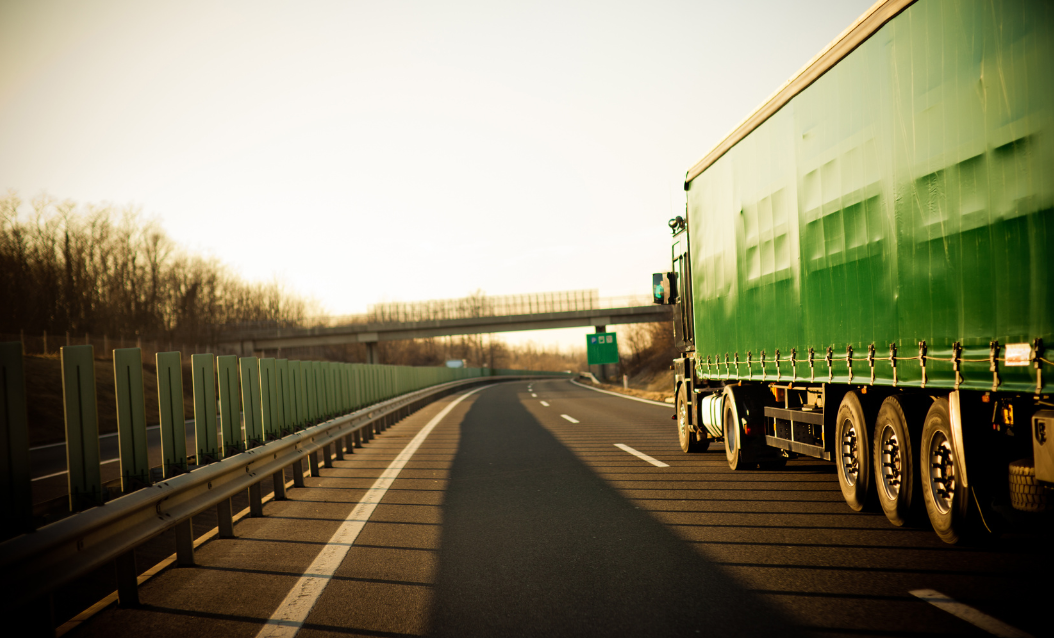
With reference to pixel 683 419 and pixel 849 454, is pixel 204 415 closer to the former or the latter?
pixel 849 454

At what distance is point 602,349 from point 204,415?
4187 cm

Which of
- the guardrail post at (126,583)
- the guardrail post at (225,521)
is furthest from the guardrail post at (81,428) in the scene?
the guardrail post at (225,521)

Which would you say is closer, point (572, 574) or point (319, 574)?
point (572, 574)

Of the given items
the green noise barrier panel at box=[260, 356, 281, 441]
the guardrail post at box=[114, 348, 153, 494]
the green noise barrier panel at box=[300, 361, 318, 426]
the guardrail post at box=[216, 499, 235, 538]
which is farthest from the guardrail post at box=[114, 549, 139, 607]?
the green noise barrier panel at box=[300, 361, 318, 426]

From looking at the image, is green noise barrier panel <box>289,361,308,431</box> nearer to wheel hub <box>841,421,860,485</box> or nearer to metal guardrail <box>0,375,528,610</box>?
metal guardrail <box>0,375,528,610</box>

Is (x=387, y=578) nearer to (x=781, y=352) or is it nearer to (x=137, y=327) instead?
(x=781, y=352)

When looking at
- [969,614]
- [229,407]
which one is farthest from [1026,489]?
[229,407]

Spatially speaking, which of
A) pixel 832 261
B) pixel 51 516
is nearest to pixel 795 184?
pixel 832 261

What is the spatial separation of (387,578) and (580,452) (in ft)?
22.1

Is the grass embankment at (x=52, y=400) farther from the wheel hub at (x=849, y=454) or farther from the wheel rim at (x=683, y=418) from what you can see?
the wheel hub at (x=849, y=454)

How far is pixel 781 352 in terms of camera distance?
764cm

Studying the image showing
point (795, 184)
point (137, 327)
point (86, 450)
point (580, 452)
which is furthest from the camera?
point (137, 327)

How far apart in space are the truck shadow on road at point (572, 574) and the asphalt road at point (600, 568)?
0.02 metres

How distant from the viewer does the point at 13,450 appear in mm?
3859
